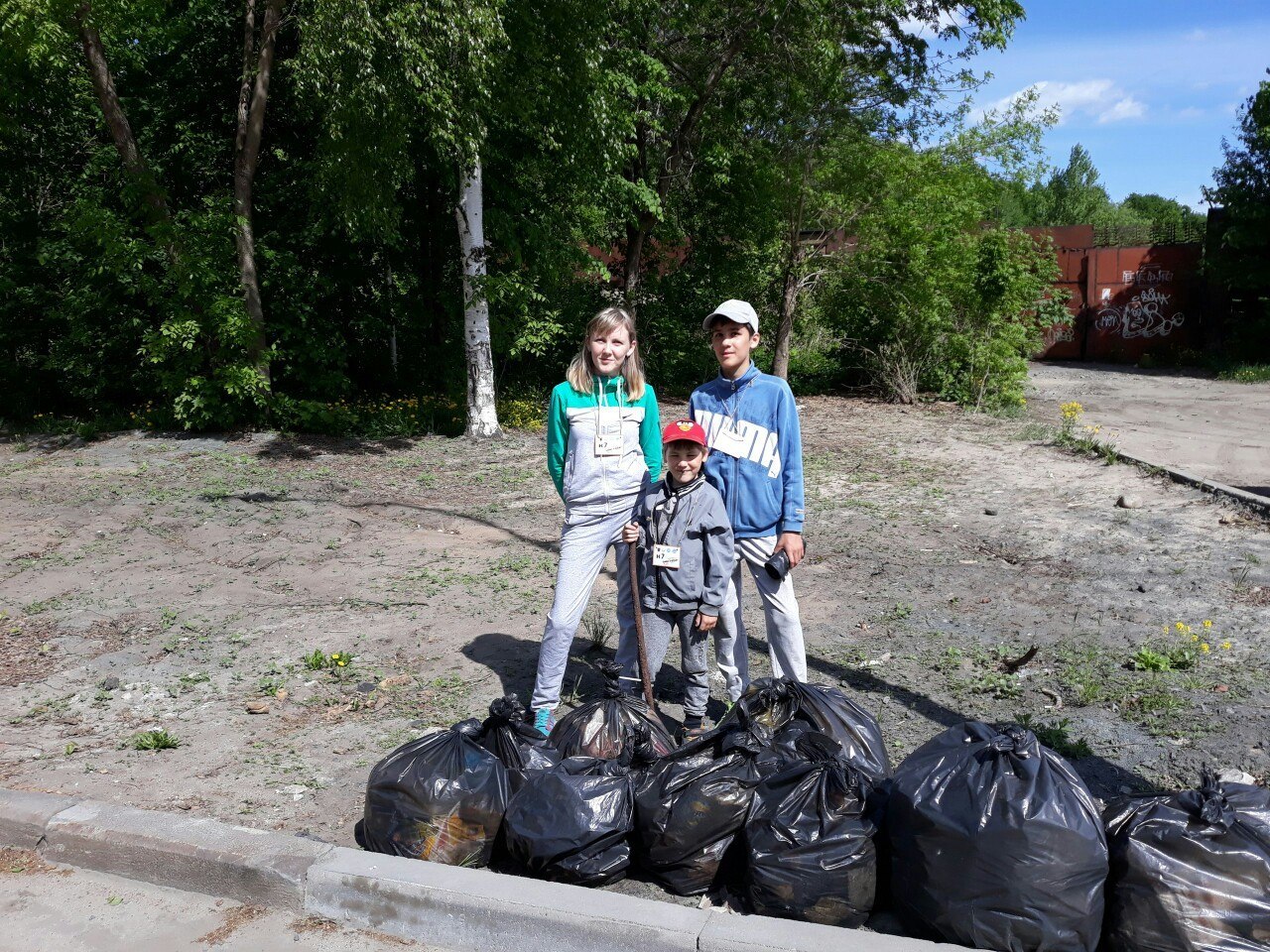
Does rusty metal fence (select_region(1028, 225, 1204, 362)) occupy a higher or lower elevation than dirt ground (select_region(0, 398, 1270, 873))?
higher

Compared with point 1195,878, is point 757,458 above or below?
above

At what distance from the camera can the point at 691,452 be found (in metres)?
4.05

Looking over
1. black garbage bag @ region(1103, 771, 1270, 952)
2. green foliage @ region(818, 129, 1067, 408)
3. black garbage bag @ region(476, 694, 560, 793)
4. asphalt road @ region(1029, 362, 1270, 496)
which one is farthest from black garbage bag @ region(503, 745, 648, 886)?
green foliage @ region(818, 129, 1067, 408)

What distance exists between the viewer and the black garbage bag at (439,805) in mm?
3340

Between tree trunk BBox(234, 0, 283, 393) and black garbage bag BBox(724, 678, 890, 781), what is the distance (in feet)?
36.0

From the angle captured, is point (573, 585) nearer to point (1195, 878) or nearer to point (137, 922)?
point (137, 922)

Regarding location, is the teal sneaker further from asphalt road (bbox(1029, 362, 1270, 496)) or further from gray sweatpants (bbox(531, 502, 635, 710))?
asphalt road (bbox(1029, 362, 1270, 496))

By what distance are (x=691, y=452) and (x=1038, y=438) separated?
974 cm

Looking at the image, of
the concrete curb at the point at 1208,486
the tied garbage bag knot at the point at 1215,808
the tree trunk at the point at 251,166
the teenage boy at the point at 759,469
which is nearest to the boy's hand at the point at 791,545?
the teenage boy at the point at 759,469

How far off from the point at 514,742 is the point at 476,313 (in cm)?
1009

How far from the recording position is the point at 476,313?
13062 millimetres

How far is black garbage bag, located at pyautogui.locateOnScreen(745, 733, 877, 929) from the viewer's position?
9.80 feet

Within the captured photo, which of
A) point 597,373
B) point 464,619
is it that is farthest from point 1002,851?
point 464,619

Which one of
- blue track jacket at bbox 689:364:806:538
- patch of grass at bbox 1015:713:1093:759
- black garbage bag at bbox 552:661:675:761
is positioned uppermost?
blue track jacket at bbox 689:364:806:538
